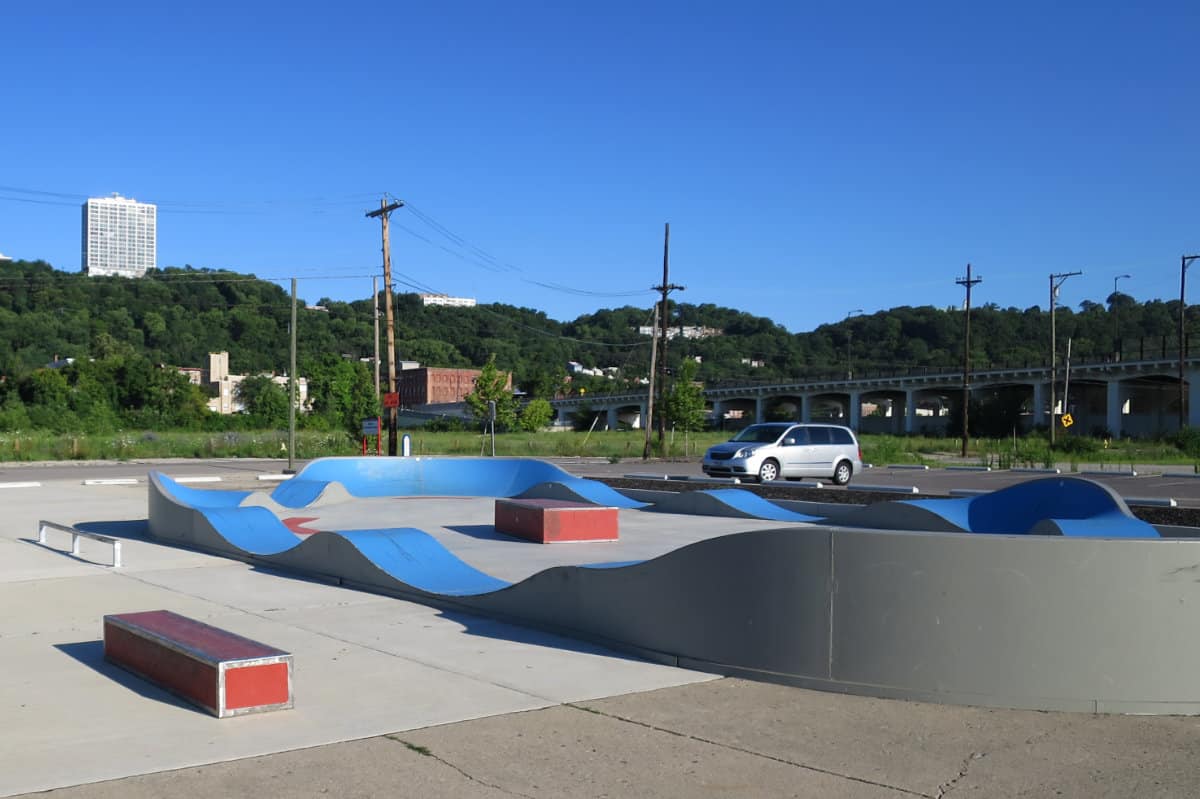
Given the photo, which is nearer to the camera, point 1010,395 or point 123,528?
point 123,528

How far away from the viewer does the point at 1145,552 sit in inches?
254

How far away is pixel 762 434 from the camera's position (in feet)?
97.3

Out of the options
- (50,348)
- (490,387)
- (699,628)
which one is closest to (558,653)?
(699,628)

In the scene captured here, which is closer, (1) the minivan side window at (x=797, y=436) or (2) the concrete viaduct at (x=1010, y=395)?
(1) the minivan side window at (x=797, y=436)

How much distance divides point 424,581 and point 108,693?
14.1 feet

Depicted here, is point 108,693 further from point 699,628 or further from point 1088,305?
point 1088,305

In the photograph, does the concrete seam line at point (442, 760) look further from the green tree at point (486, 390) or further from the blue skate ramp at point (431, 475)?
the green tree at point (486, 390)

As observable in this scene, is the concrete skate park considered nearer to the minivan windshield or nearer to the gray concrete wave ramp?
the gray concrete wave ramp

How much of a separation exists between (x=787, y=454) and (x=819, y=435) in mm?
1373

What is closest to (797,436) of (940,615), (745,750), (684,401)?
(940,615)

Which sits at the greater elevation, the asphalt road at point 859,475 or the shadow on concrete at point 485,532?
the shadow on concrete at point 485,532

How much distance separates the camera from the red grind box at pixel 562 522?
619 inches

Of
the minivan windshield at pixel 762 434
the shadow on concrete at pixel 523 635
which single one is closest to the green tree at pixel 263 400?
the minivan windshield at pixel 762 434

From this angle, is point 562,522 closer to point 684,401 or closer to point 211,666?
point 211,666
